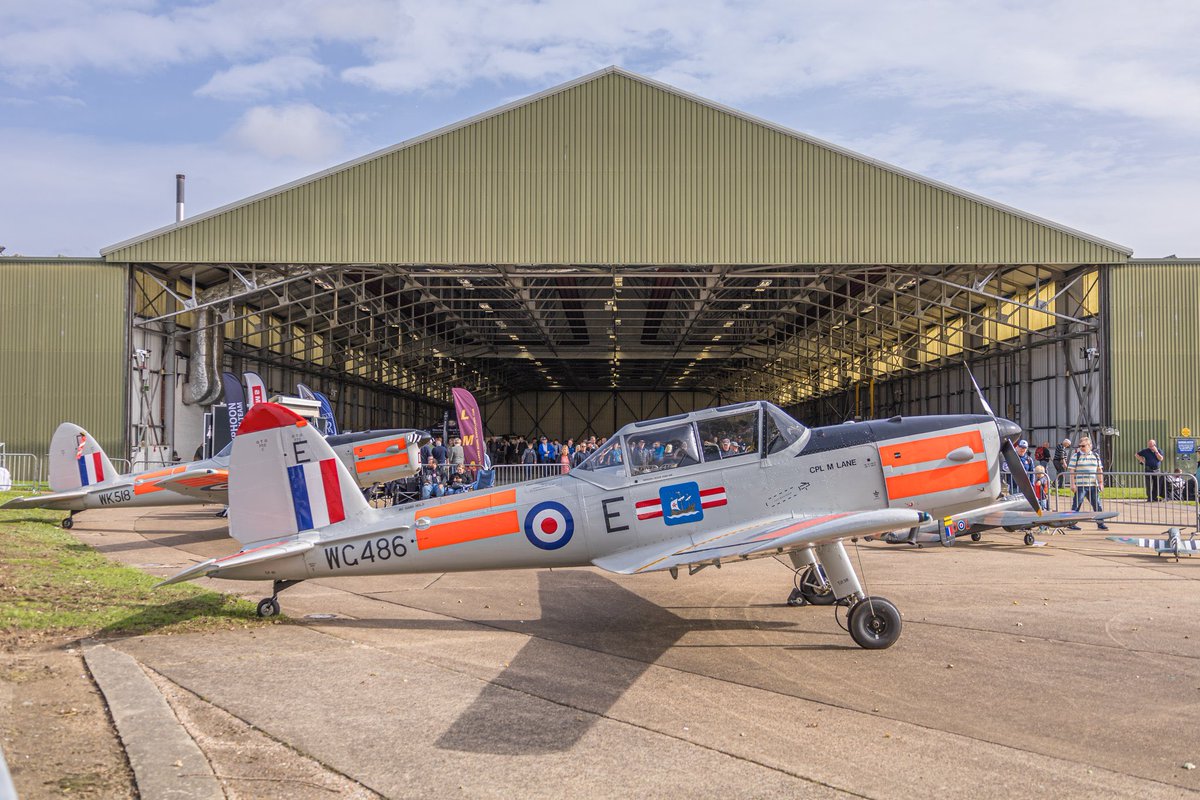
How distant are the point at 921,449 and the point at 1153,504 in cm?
1537

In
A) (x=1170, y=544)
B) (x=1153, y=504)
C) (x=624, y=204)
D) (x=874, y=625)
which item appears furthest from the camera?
(x=624, y=204)

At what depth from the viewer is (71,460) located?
1662cm

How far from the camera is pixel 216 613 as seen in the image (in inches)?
335

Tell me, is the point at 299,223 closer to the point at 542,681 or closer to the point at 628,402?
the point at 542,681

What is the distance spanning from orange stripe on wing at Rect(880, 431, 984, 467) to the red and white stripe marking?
4.92 feet

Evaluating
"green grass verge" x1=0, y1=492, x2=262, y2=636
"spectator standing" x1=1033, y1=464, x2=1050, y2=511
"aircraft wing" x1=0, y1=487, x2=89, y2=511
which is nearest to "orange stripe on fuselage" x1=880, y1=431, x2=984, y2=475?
"green grass verge" x1=0, y1=492, x2=262, y2=636

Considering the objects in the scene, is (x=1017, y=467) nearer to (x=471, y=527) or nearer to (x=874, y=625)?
(x=874, y=625)

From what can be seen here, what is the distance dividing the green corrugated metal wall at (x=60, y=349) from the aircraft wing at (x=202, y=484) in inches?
421

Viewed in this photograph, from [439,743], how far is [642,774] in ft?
4.00

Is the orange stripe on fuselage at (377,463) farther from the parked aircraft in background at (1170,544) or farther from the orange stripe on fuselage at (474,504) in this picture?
the parked aircraft in background at (1170,544)

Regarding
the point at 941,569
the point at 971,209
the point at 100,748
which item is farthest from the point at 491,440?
the point at 100,748

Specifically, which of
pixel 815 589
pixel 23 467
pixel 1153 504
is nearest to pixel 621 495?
pixel 815 589

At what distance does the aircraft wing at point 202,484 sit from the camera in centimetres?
1588

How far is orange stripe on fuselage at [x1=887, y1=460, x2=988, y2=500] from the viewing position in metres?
8.09
